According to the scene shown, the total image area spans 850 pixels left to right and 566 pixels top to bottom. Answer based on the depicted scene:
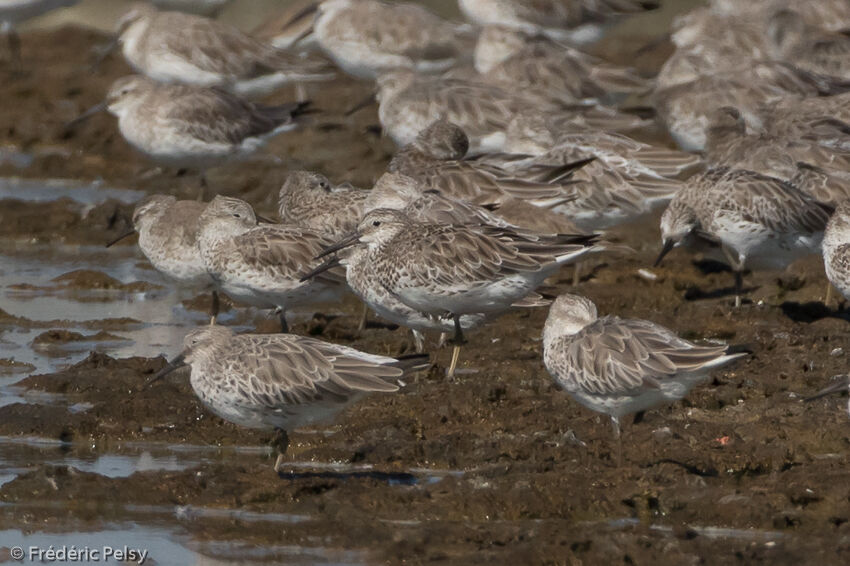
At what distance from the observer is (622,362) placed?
26.4 feet

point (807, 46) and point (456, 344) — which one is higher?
point (456, 344)

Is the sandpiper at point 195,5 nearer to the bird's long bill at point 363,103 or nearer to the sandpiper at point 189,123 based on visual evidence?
the bird's long bill at point 363,103

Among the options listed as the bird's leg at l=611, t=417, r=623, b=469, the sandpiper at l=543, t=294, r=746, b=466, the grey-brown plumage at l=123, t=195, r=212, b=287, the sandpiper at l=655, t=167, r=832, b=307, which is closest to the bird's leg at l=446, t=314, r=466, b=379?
the sandpiper at l=543, t=294, r=746, b=466

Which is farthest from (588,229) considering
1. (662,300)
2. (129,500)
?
(129,500)

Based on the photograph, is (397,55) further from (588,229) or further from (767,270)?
(767,270)

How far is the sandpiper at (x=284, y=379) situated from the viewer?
809cm

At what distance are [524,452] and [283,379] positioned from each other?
130cm

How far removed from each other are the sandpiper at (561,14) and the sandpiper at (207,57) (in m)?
2.79

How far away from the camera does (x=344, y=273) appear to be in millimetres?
10617

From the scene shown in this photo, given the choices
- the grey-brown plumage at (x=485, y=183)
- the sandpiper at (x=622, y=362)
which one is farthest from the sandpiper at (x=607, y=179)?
the sandpiper at (x=622, y=362)

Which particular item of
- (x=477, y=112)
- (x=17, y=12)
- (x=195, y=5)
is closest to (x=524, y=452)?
(x=477, y=112)

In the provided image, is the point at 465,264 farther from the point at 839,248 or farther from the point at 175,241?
the point at 175,241

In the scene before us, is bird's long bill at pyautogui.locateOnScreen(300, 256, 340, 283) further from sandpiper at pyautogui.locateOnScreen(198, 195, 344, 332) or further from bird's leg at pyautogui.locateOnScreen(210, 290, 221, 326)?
bird's leg at pyautogui.locateOnScreen(210, 290, 221, 326)

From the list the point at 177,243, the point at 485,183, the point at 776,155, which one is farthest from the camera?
the point at 776,155
